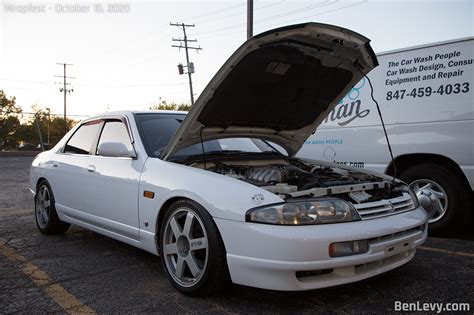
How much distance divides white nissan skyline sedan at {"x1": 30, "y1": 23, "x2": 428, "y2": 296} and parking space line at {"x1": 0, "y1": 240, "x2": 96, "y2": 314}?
0.63m

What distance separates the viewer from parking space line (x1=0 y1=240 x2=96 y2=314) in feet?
9.04

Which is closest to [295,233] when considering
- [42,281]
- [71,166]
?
[42,281]

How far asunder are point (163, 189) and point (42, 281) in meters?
1.25

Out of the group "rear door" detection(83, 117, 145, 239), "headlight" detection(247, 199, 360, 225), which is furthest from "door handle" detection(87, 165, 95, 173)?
"headlight" detection(247, 199, 360, 225)

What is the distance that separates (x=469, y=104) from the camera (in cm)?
444

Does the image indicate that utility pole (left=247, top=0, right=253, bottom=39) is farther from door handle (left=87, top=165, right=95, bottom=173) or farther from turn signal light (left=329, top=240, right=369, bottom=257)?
turn signal light (left=329, top=240, right=369, bottom=257)

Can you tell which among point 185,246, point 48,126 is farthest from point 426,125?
point 48,126

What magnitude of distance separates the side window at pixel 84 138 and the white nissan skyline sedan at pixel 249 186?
0.07ft

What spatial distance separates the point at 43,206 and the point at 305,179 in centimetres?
336

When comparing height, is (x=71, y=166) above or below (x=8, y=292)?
above

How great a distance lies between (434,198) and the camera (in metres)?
4.83

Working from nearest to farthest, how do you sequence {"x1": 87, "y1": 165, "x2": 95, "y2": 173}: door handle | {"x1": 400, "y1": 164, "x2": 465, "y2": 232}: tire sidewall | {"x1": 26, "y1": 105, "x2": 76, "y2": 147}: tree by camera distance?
{"x1": 87, "y1": 165, "x2": 95, "y2": 173}: door handle
{"x1": 400, "y1": 164, "x2": 465, "y2": 232}: tire sidewall
{"x1": 26, "y1": 105, "x2": 76, "y2": 147}: tree

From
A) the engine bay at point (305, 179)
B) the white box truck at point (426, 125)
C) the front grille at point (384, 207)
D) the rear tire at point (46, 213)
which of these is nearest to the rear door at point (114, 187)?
the engine bay at point (305, 179)

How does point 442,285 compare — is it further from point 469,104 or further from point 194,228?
point 469,104
